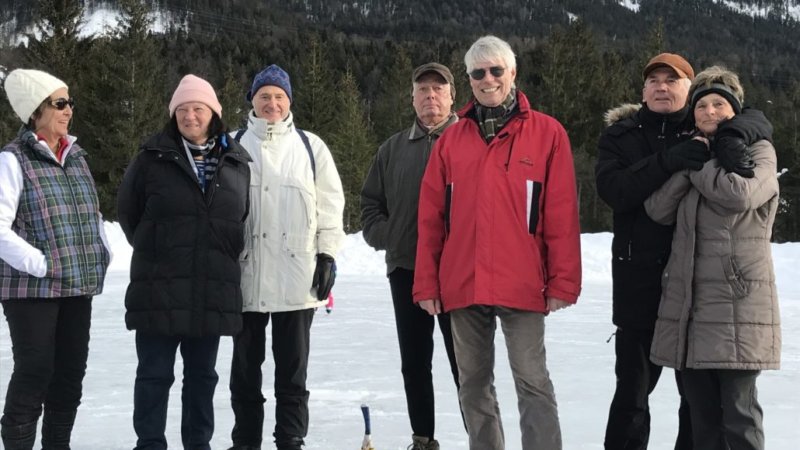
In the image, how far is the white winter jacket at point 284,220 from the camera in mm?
3178

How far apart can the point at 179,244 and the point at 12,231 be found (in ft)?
1.94

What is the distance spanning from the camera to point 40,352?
292cm

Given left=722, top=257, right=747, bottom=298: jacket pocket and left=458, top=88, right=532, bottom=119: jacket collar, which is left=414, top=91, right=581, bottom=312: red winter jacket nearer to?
left=458, top=88, right=532, bottom=119: jacket collar

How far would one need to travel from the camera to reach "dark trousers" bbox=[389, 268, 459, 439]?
3.33 metres

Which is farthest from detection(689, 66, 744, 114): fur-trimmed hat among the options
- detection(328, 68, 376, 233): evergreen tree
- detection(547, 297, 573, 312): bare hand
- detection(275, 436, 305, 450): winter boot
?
detection(328, 68, 376, 233): evergreen tree

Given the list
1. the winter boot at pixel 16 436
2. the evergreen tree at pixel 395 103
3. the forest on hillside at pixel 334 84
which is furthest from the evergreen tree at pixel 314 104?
the winter boot at pixel 16 436

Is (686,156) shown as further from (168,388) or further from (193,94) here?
(168,388)

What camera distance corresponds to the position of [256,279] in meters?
3.17

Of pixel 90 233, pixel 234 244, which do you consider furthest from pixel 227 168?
pixel 90 233

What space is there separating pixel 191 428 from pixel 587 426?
72.7 inches

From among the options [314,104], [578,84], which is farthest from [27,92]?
[578,84]

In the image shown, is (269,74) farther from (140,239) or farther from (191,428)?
(191,428)

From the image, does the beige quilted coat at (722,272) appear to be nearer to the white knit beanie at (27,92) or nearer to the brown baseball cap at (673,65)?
the brown baseball cap at (673,65)

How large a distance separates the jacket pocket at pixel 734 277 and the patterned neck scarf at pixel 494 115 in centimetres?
87
